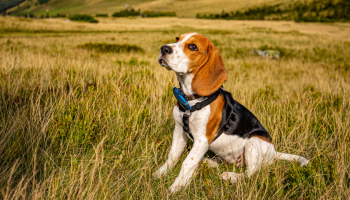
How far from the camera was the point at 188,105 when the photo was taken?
2.25 meters

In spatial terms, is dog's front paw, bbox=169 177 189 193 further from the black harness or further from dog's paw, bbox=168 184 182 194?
the black harness

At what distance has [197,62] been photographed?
7.56 ft

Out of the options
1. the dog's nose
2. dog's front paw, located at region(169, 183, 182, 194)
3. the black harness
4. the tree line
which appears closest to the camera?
Answer: dog's front paw, located at region(169, 183, 182, 194)

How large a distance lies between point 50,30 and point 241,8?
278 ft

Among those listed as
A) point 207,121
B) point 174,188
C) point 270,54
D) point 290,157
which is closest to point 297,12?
point 270,54

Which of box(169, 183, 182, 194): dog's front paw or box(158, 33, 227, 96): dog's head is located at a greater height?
box(158, 33, 227, 96): dog's head

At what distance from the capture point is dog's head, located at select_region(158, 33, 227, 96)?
219 centimetres

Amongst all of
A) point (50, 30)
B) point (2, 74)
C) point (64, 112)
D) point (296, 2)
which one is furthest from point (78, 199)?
point (296, 2)

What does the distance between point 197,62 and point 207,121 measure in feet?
2.13

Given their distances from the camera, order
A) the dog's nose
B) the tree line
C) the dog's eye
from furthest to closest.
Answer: the tree line, the dog's eye, the dog's nose

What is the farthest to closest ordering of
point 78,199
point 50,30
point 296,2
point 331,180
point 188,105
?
point 296,2 < point 50,30 < point 188,105 < point 331,180 < point 78,199

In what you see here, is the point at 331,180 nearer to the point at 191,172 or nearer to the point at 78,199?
the point at 191,172

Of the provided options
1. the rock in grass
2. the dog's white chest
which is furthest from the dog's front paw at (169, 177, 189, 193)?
the rock in grass

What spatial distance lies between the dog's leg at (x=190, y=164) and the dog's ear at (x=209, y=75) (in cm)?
51
